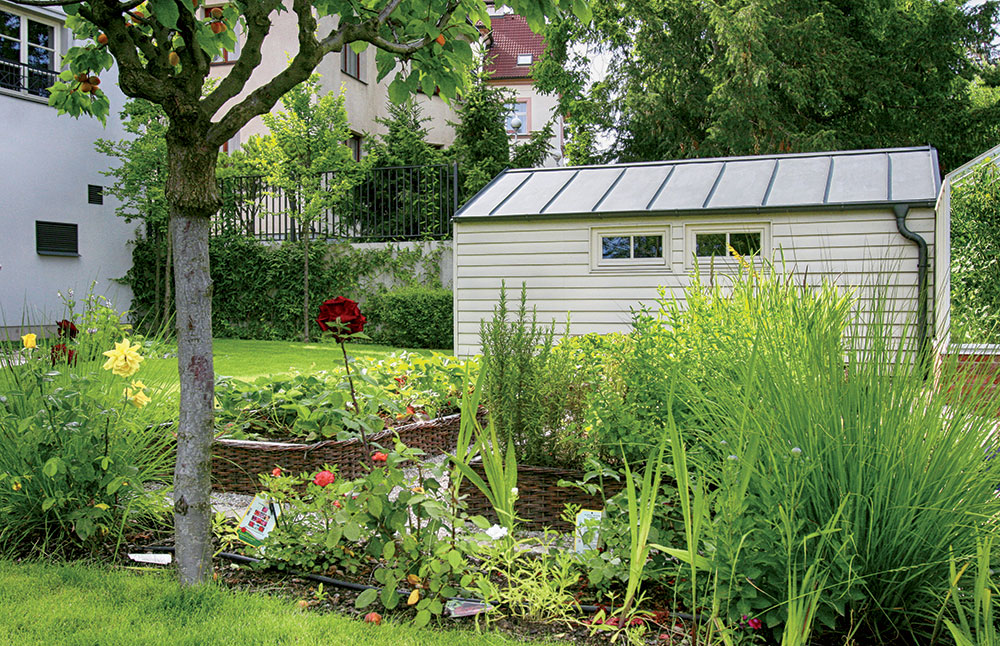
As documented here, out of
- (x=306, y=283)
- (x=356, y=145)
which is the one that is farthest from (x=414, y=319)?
(x=356, y=145)

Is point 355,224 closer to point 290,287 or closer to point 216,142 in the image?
point 290,287

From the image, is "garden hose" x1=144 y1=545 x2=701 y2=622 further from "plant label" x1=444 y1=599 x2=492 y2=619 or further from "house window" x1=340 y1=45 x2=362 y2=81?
"house window" x1=340 y1=45 x2=362 y2=81

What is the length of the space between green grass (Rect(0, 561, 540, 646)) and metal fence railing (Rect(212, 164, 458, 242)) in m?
9.96

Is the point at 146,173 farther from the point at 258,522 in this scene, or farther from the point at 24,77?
the point at 258,522

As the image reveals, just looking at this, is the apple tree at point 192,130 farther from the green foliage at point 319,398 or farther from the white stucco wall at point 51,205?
the white stucco wall at point 51,205

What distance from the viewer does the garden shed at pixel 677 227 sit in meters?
7.15

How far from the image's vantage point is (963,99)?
15.2 metres

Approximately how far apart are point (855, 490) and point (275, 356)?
320 inches

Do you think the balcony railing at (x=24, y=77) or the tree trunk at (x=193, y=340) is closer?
the tree trunk at (x=193, y=340)

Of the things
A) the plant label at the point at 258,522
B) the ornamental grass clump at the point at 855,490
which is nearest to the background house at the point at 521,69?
the plant label at the point at 258,522

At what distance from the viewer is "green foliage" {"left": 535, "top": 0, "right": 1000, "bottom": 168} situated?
14.2 metres

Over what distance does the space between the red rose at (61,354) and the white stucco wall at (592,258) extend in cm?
542

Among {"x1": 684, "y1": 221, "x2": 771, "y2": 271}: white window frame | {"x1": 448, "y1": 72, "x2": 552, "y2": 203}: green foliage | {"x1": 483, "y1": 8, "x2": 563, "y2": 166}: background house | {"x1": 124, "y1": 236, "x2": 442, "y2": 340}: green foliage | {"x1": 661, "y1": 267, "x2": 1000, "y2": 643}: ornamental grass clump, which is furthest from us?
{"x1": 483, "y1": 8, "x2": 563, "y2": 166}: background house

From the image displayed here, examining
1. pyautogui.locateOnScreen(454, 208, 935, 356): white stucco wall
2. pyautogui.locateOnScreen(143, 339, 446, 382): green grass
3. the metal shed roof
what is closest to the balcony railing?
A: pyautogui.locateOnScreen(143, 339, 446, 382): green grass
